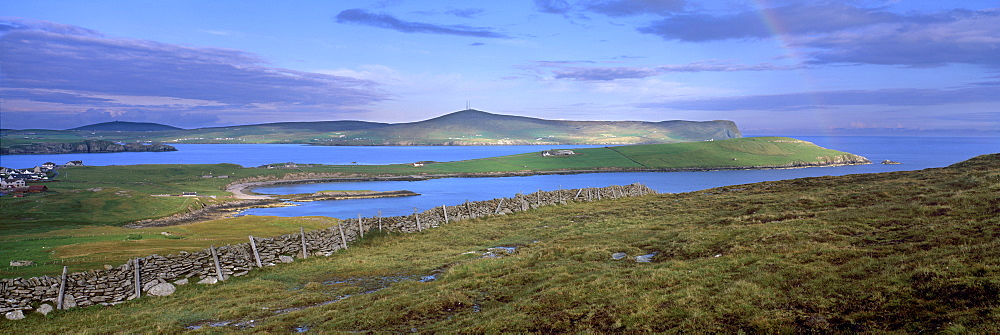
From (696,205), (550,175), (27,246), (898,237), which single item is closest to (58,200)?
(27,246)

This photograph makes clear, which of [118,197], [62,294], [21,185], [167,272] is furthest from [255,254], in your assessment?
[21,185]

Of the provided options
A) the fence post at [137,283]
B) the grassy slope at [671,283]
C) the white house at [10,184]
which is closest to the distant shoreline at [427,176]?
the white house at [10,184]

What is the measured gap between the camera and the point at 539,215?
140ft

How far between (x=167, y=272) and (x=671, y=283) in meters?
21.3

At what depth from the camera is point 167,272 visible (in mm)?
22234

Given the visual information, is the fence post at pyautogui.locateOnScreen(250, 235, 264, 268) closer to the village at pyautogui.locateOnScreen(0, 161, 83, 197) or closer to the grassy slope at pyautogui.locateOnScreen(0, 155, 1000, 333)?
the grassy slope at pyautogui.locateOnScreen(0, 155, 1000, 333)

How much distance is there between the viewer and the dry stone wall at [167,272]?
59.7 ft

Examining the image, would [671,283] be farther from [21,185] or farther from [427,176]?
[427,176]

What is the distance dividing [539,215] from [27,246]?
3328 cm

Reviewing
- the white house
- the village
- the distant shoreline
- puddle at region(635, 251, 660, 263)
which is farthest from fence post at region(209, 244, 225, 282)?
the white house

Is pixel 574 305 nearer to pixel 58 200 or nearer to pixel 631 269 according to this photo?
pixel 631 269

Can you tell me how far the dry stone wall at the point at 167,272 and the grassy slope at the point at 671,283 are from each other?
900mm

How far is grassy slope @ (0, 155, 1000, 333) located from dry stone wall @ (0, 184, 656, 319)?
0.90 metres

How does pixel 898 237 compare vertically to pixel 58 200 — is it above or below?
above
